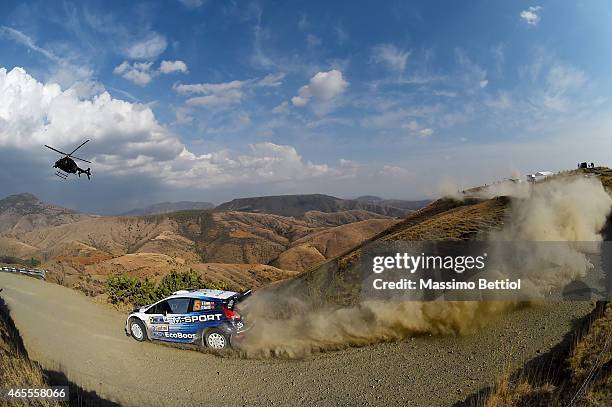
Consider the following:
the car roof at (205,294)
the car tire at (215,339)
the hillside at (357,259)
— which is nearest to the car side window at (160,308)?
the car roof at (205,294)

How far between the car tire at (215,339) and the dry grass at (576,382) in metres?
7.45

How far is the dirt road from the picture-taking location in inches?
334

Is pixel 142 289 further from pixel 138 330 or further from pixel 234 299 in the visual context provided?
pixel 234 299

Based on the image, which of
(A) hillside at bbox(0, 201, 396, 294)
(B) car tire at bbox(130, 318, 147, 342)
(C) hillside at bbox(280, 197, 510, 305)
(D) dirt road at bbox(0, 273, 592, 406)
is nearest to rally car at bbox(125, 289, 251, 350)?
(B) car tire at bbox(130, 318, 147, 342)

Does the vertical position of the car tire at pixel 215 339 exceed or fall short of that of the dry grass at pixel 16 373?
it falls short

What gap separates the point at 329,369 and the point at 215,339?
397 cm

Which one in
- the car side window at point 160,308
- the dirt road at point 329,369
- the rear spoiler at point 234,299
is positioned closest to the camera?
the dirt road at point 329,369

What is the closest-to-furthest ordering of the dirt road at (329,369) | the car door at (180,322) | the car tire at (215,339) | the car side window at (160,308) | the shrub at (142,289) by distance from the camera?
the dirt road at (329,369)
the car tire at (215,339)
the car door at (180,322)
the car side window at (160,308)
the shrub at (142,289)

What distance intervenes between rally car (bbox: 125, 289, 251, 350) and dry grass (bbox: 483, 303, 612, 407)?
7446mm

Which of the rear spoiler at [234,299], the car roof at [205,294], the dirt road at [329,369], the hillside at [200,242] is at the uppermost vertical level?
the car roof at [205,294]

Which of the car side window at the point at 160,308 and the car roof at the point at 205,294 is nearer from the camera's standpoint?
the car roof at the point at 205,294

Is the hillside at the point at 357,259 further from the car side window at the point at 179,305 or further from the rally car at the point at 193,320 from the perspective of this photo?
the car side window at the point at 179,305

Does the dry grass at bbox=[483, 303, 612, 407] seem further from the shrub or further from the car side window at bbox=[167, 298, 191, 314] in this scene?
the shrub

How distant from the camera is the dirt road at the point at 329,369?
8.48 m
